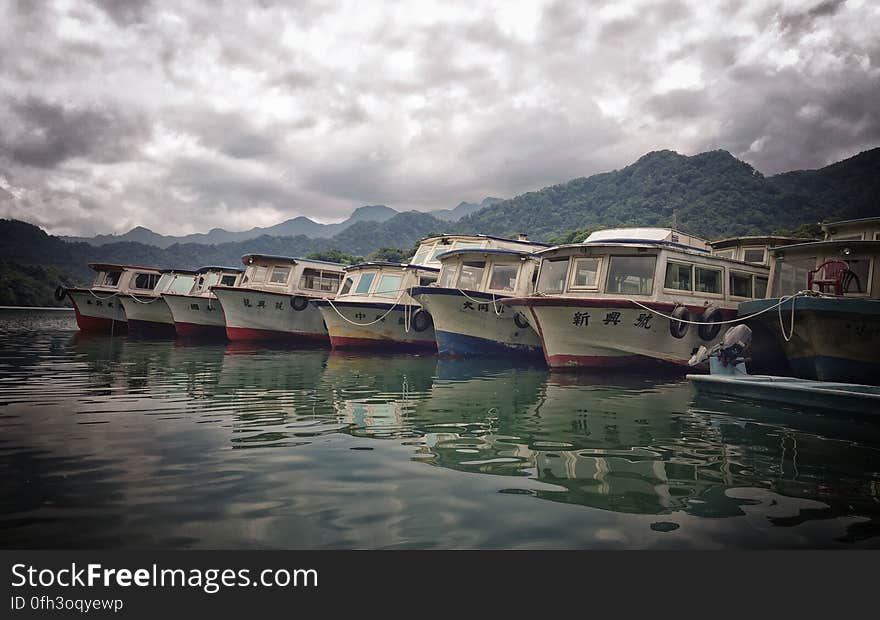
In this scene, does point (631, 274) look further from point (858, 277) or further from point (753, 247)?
point (753, 247)

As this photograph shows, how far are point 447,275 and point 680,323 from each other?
7962 millimetres

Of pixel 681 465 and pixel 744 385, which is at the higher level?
pixel 744 385

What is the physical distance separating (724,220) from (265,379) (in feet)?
306

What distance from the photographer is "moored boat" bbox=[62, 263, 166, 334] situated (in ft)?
95.7

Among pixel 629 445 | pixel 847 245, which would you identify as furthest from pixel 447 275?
pixel 629 445

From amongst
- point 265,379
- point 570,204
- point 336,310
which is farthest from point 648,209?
point 265,379

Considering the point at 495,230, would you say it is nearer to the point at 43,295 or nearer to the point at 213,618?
the point at 43,295

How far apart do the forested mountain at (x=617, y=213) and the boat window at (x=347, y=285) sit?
47.8m

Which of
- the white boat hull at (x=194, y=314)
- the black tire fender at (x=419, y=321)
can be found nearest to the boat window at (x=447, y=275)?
the black tire fender at (x=419, y=321)

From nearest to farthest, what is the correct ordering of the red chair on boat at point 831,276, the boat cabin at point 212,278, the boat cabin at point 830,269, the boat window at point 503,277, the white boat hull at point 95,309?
the red chair on boat at point 831,276, the boat cabin at point 830,269, the boat window at point 503,277, the boat cabin at point 212,278, the white boat hull at point 95,309

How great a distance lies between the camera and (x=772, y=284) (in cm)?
1337

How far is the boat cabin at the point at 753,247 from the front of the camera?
18266mm

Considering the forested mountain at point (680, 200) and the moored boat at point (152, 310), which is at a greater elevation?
the forested mountain at point (680, 200)

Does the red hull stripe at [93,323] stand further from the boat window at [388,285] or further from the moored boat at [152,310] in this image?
the boat window at [388,285]
